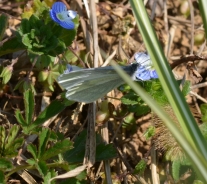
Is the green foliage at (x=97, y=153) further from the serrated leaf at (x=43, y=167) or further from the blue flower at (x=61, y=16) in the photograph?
the blue flower at (x=61, y=16)

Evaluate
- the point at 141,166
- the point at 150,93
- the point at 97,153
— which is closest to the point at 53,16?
the point at 150,93

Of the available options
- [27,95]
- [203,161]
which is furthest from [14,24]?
[203,161]

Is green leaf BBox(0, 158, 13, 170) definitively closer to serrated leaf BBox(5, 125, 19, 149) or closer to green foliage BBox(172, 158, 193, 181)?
serrated leaf BBox(5, 125, 19, 149)

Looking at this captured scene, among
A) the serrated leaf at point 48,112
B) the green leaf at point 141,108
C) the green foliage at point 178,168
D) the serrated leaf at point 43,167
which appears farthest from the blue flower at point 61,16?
the green foliage at point 178,168

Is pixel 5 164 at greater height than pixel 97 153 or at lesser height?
greater

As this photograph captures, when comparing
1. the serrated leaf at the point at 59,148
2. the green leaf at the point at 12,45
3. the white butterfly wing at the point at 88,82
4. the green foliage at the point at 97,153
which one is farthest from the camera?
the green leaf at the point at 12,45

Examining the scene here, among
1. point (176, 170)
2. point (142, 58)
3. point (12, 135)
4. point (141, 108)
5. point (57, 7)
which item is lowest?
point (176, 170)

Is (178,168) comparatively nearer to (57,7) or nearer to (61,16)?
(61,16)
